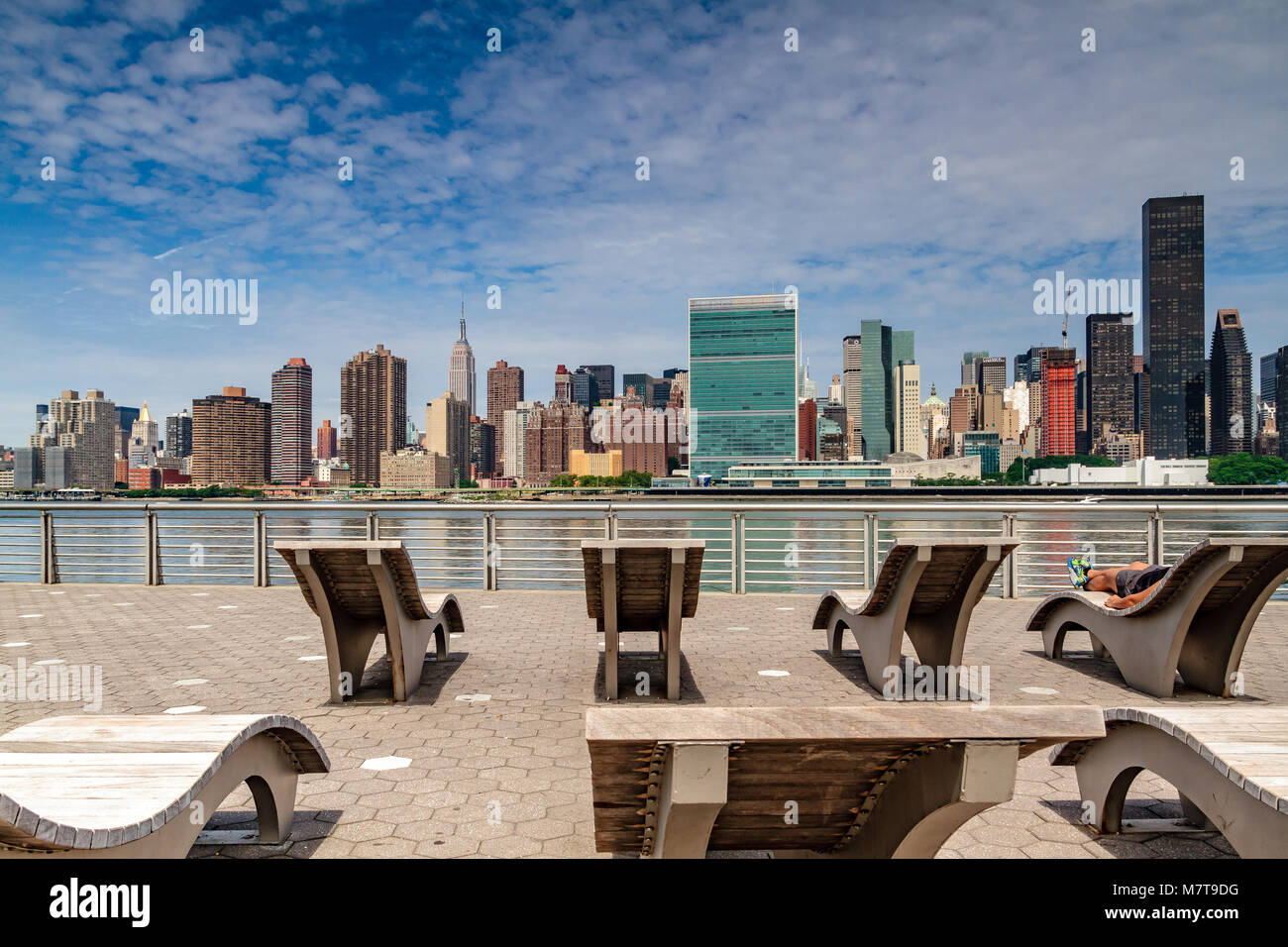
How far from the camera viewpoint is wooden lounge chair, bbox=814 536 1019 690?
4730 mm

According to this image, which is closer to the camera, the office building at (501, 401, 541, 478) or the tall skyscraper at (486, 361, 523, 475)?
the office building at (501, 401, 541, 478)

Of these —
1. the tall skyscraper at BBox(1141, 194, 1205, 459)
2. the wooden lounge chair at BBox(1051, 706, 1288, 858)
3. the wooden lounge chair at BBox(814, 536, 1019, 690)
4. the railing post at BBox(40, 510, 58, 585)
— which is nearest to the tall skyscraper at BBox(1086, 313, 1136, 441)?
the tall skyscraper at BBox(1141, 194, 1205, 459)

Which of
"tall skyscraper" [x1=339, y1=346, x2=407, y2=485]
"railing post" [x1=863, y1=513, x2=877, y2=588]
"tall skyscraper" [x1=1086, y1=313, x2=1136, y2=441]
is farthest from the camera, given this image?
"tall skyscraper" [x1=1086, y1=313, x2=1136, y2=441]

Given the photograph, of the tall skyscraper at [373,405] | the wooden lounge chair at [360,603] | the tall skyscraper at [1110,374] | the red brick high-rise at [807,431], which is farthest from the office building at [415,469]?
the tall skyscraper at [1110,374]

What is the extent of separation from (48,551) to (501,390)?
136m

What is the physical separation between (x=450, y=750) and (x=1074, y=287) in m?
9.76

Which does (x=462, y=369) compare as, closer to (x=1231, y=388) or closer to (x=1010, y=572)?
(x=1010, y=572)

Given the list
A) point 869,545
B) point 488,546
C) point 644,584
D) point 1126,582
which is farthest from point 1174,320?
point 644,584

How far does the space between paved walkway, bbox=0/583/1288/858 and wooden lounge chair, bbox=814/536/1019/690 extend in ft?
1.22

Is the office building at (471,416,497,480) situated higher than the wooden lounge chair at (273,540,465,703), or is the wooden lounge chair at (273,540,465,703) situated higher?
the office building at (471,416,497,480)

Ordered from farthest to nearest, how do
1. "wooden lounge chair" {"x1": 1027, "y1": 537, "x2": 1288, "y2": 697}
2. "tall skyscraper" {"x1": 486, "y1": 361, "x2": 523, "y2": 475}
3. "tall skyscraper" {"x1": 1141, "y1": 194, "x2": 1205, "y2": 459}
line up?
1. "tall skyscraper" {"x1": 1141, "y1": 194, "x2": 1205, "y2": 459}
2. "tall skyscraper" {"x1": 486, "y1": 361, "x2": 523, "y2": 475}
3. "wooden lounge chair" {"x1": 1027, "y1": 537, "x2": 1288, "y2": 697}

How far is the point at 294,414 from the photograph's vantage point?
307 feet
